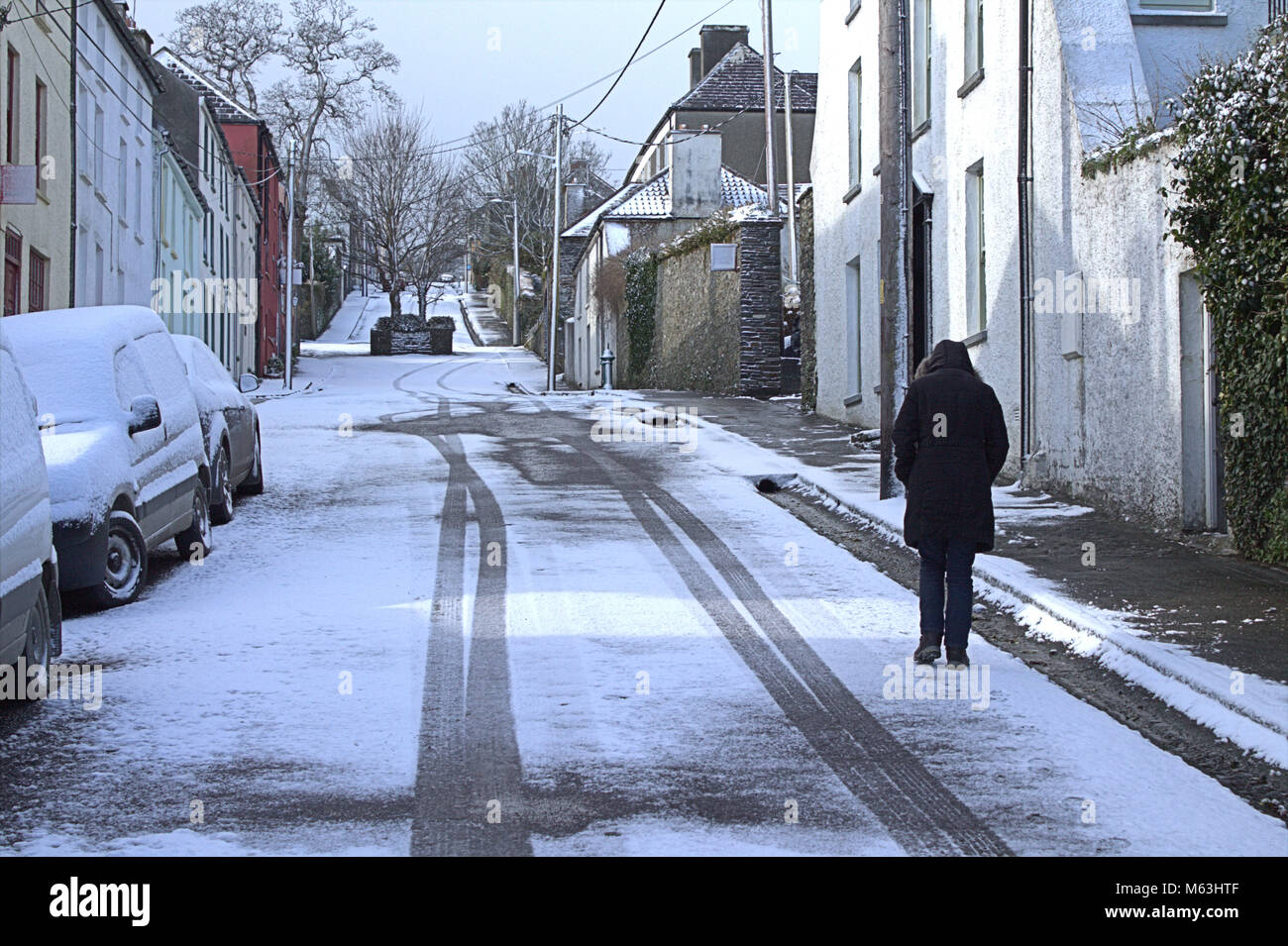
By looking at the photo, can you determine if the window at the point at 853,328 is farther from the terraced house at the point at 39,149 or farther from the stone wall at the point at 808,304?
the terraced house at the point at 39,149

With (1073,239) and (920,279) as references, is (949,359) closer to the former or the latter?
(1073,239)

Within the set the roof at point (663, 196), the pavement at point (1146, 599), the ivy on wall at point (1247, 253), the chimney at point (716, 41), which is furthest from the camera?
the chimney at point (716, 41)

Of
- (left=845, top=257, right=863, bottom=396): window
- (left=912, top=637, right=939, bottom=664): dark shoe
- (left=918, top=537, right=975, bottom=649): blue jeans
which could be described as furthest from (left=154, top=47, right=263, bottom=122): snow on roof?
(left=912, top=637, right=939, bottom=664): dark shoe

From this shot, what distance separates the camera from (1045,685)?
734cm

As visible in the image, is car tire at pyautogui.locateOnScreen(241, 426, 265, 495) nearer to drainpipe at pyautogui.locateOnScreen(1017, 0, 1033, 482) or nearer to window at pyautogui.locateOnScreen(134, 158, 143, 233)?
drainpipe at pyautogui.locateOnScreen(1017, 0, 1033, 482)

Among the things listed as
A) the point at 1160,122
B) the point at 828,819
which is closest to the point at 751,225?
the point at 1160,122

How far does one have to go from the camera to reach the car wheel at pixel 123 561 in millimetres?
9070

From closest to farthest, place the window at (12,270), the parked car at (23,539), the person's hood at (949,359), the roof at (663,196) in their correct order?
the parked car at (23,539)
the person's hood at (949,359)
the window at (12,270)
the roof at (663,196)

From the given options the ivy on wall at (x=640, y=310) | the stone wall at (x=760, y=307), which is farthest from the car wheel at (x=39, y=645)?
the ivy on wall at (x=640, y=310)

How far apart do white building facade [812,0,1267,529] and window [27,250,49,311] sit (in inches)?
472

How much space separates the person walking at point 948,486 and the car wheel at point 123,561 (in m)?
4.81

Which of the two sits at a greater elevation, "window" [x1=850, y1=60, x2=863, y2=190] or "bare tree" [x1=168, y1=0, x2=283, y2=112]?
"bare tree" [x1=168, y1=0, x2=283, y2=112]

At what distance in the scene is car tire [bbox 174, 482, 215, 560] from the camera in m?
10.9
